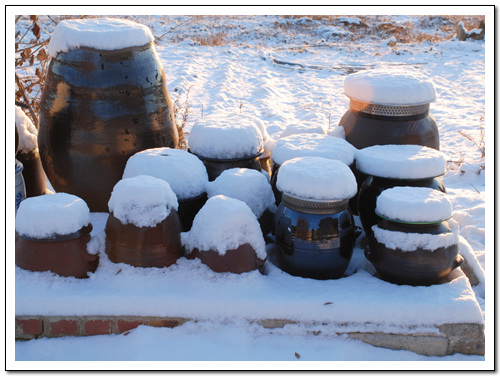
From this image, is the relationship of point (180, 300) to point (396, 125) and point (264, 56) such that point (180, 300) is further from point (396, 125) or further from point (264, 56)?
point (264, 56)

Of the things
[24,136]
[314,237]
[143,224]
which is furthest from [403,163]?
[24,136]

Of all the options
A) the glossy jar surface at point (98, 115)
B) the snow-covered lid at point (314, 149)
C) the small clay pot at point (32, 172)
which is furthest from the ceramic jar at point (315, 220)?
the small clay pot at point (32, 172)

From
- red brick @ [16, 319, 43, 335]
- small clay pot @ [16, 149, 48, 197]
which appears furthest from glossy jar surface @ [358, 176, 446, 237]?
small clay pot @ [16, 149, 48, 197]

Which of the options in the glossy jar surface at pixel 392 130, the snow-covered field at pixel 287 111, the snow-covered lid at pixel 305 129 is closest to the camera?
the snow-covered field at pixel 287 111

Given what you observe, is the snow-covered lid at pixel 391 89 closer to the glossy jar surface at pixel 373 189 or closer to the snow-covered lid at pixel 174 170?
the glossy jar surface at pixel 373 189

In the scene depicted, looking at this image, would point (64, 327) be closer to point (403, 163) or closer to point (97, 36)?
point (97, 36)

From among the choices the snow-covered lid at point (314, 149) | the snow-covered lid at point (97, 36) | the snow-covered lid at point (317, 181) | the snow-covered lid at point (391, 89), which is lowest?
the snow-covered lid at point (317, 181)

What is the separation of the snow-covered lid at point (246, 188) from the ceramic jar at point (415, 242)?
65 cm

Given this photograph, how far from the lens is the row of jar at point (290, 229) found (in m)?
2.44

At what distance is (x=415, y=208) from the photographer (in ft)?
7.86

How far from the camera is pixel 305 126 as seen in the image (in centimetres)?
366

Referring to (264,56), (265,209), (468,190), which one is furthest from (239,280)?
(264,56)

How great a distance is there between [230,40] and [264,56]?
2169 millimetres

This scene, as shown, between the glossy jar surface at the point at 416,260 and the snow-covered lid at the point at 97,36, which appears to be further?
the snow-covered lid at the point at 97,36
